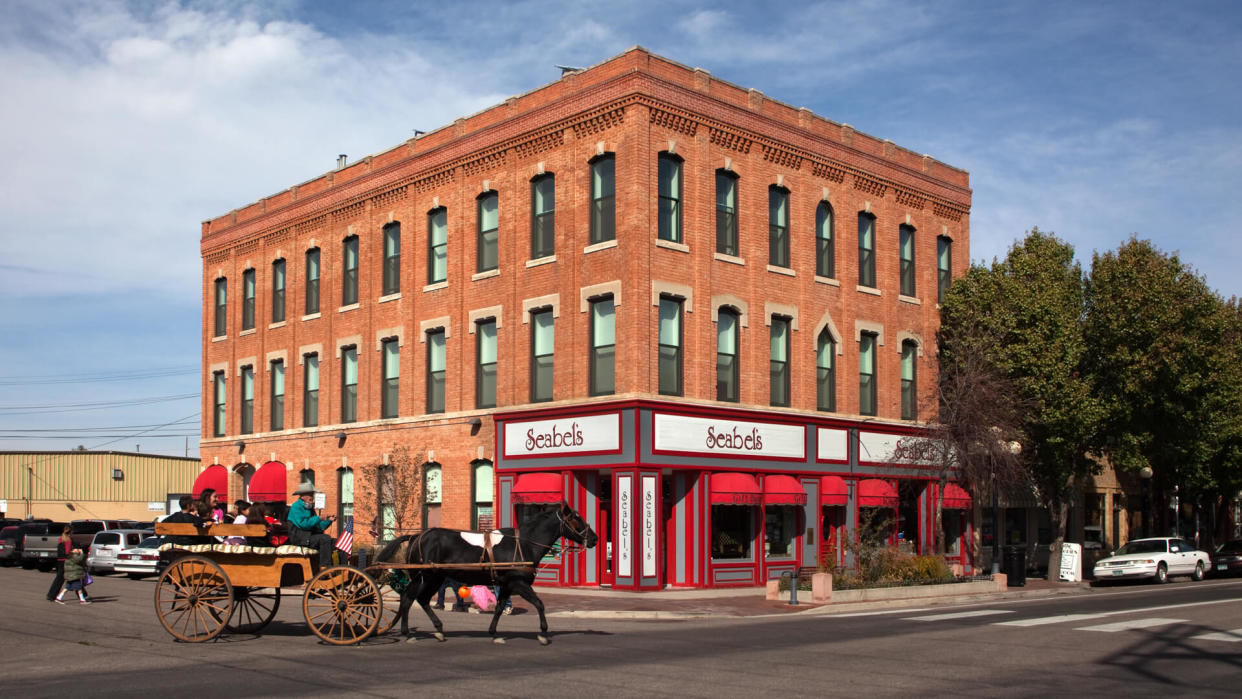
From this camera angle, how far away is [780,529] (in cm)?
3475

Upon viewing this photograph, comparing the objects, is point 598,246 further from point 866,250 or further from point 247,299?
point 247,299

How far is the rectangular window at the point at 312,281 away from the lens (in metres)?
43.6


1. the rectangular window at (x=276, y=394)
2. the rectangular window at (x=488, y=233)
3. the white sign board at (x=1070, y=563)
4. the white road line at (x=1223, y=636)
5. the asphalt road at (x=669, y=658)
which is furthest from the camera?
the rectangular window at (x=276, y=394)

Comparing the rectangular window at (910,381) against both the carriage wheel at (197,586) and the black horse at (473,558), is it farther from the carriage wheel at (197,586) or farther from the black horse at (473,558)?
the carriage wheel at (197,586)

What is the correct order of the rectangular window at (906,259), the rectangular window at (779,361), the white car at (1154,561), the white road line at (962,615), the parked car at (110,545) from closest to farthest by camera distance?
the white road line at (962,615), the rectangular window at (779,361), the white car at (1154,561), the rectangular window at (906,259), the parked car at (110,545)

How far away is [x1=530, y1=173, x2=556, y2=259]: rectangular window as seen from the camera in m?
34.1

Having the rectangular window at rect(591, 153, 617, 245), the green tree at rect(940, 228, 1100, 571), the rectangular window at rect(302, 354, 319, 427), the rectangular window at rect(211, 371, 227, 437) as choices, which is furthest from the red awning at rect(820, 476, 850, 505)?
the rectangular window at rect(211, 371, 227, 437)

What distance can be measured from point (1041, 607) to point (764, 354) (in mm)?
11187

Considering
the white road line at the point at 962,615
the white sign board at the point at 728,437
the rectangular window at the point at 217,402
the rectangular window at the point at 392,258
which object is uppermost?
the rectangular window at the point at 392,258

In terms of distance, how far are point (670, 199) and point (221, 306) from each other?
80.6ft

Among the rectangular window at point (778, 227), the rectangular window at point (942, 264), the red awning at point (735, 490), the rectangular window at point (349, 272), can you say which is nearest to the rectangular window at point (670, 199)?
the rectangular window at point (778, 227)

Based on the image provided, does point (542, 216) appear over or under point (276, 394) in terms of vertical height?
over

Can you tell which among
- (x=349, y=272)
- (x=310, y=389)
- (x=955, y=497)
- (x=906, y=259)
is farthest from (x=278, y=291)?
(x=955, y=497)

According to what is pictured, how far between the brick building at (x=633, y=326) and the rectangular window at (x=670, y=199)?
0.10 metres
